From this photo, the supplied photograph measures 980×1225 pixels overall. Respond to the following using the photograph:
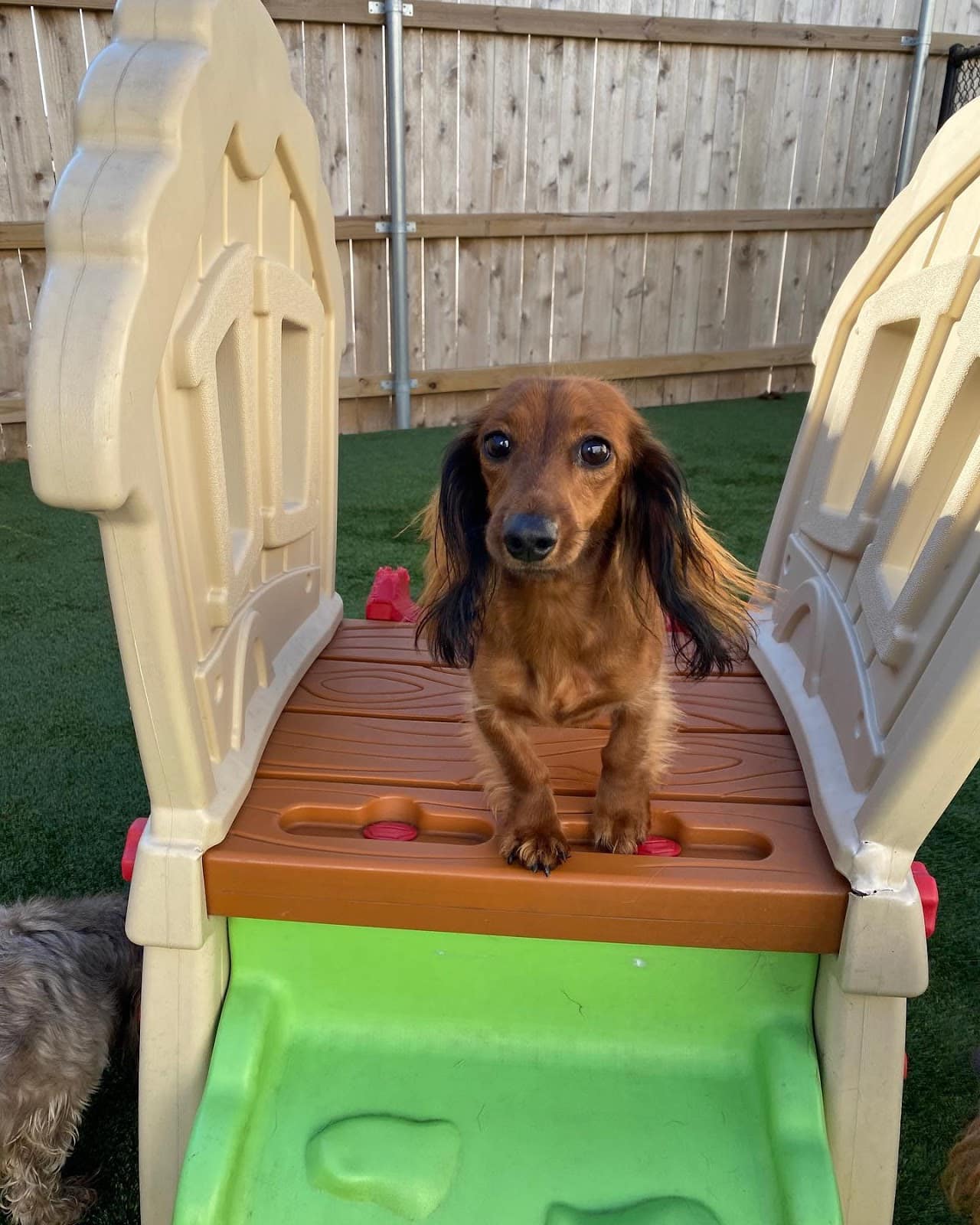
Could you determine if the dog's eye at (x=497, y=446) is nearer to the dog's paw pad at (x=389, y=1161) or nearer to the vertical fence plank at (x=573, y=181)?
the dog's paw pad at (x=389, y=1161)

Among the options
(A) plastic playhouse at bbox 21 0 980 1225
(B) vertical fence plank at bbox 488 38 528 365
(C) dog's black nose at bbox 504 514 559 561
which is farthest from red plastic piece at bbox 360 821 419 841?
(B) vertical fence plank at bbox 488 38 528 365

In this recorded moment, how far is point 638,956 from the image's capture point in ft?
4.60

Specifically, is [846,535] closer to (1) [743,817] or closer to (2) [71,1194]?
(1) [743,817]

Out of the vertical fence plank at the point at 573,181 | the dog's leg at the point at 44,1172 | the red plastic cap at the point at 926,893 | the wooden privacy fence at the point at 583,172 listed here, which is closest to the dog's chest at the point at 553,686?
the red plastic cap at the point at 926,893

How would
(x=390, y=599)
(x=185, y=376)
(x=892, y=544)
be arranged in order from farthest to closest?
(x=390, y=599)
(x=892, y=544)
(x=185, y=376)

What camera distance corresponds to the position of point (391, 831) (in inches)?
60.8

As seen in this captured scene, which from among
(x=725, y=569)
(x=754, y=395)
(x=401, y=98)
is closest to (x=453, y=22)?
(x=401, y=98)

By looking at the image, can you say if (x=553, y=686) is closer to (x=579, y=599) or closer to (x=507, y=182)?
(x=579, y=599)

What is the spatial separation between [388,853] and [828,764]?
2.34 feet

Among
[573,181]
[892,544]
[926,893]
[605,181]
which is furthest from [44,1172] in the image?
[605,181]

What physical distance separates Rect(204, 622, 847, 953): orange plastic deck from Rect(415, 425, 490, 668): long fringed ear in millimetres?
226

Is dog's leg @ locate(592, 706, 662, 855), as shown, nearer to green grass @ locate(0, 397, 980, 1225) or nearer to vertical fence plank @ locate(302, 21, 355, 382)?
green grass @ locate(0, 397, 980, 1225)

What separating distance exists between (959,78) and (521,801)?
7274mm

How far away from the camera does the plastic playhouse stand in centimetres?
110
